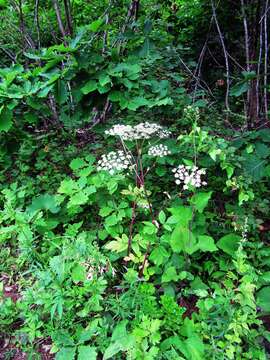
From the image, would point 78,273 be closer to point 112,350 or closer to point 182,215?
point 112,350

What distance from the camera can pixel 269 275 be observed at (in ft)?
6.46

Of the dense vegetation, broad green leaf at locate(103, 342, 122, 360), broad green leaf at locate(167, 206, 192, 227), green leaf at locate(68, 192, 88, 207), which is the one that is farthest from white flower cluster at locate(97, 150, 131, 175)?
broad green leaf at locate(103, 342, 122, 360)

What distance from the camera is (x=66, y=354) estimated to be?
1801 mm

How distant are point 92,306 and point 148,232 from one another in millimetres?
576

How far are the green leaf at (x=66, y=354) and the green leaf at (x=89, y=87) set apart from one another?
169 centimetres

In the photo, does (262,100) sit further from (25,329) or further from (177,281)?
(25,329)

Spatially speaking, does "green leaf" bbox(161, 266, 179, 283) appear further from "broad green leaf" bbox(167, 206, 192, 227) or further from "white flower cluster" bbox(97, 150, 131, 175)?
"white flower cluster" bbox(97, 150, 131, 175)

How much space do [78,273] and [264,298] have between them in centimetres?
115

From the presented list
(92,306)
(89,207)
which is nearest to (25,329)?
(92,306)

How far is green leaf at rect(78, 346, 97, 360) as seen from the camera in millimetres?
1781

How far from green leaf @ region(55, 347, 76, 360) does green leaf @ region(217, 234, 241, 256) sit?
113cm

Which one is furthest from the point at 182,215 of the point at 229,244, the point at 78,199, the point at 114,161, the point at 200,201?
the point at 78,199

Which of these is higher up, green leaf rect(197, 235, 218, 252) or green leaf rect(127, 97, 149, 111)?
green leaf rect(127, 97, 149, 111)

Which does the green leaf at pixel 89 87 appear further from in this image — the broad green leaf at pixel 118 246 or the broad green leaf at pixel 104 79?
the broad green leaf at pixel 118 246
